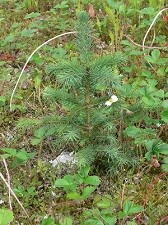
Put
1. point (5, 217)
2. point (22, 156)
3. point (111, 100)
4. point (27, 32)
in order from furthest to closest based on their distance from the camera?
point (27, 32), point (22, 156), point (111, 100), point (5, 217)

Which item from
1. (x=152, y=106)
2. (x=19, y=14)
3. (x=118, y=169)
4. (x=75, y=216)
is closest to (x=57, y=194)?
(x=75, y=216)

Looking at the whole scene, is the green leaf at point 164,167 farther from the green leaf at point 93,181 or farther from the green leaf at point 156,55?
the green leaf at point 156,55

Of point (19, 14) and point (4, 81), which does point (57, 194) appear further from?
point (19, 14)

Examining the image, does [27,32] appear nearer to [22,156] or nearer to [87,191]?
[22,156]

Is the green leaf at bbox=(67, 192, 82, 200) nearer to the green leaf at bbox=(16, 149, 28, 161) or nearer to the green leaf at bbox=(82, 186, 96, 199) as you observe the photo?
the green leaf at bbox=(82, 186, 96, 199)

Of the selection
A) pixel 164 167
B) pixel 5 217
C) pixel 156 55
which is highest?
pixel 156 55

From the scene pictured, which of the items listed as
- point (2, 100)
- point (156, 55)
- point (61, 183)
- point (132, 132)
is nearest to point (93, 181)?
point (61, 183)

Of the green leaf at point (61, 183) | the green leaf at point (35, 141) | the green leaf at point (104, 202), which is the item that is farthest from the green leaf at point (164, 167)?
the green leaf at point (35, 141)

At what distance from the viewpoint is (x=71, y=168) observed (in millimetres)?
3209

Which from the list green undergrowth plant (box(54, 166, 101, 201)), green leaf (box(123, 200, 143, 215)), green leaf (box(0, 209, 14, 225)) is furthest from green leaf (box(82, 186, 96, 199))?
green leaf (box(0, 209, 14, 225))

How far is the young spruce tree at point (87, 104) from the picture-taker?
2.79 metres

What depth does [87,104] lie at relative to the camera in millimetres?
2965

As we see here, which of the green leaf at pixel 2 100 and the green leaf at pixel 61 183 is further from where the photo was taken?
the green leaf at pixel 2 100

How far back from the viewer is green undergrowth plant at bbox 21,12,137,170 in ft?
9.14
